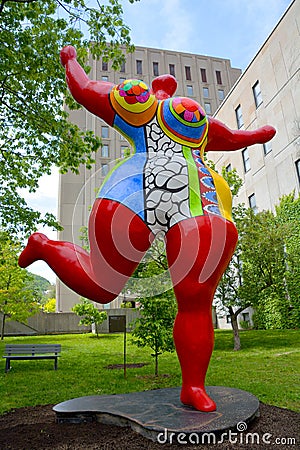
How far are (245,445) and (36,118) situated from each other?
26.5 ft

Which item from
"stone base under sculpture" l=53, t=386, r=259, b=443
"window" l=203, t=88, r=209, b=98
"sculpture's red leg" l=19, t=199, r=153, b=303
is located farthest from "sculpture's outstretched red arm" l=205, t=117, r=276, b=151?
"window" l=203, t=88, r=209, b=98

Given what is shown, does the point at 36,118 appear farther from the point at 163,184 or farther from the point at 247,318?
the point at 247,318

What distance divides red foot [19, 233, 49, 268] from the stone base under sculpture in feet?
5.90

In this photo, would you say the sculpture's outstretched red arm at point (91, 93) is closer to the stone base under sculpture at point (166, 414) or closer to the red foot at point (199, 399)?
the red foot at point (199, 399)

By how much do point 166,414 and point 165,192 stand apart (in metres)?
2.16

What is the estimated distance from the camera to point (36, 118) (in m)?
8.87

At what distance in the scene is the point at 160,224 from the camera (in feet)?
11.8

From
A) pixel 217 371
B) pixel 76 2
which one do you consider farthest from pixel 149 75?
pixel 217 371

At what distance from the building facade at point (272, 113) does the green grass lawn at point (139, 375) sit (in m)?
8.47

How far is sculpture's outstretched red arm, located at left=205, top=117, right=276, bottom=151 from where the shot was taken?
435 cm

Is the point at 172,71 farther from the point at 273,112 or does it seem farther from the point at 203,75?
the point at 273,112

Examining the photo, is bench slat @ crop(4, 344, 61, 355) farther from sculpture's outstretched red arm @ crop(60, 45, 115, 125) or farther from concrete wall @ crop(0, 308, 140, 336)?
concrete wall @ crop(0, 308, 140, 336)

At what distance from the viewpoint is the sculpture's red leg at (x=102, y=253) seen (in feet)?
11.1

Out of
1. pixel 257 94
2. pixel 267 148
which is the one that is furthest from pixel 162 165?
pixel 257 94
